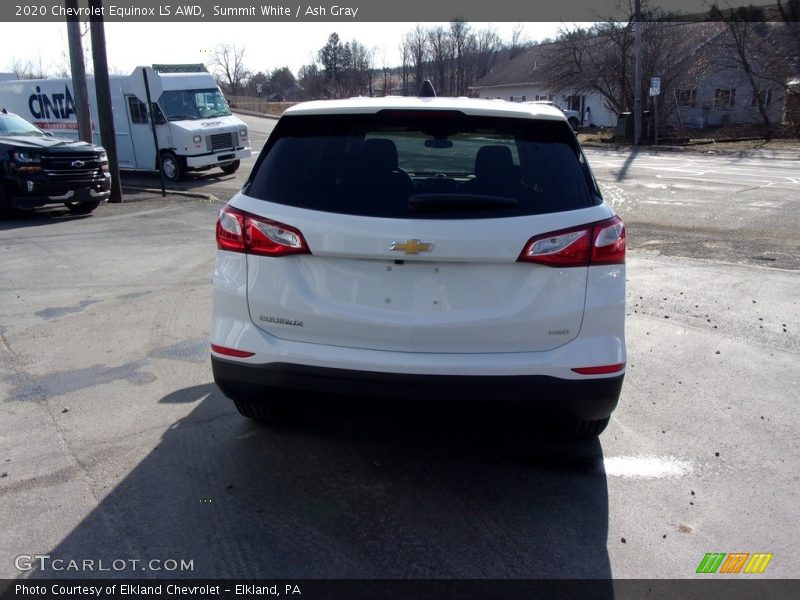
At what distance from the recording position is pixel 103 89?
→ 15.5 metres

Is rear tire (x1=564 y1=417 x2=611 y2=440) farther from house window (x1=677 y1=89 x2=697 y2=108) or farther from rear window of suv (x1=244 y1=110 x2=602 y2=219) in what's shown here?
house window (x1=677 y1=89 x2=697 y2=108)

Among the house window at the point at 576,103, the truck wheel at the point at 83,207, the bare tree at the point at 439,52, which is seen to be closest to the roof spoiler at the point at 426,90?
the truck wheel at the point at 83,207

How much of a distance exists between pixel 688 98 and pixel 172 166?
114 ft

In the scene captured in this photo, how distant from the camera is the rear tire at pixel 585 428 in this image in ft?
13.1

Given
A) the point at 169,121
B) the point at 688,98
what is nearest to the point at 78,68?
the point at 169,121

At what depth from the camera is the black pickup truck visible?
12.8 meters

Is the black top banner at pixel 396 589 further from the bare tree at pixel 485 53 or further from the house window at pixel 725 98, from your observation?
the bare tree at pixel 485 53

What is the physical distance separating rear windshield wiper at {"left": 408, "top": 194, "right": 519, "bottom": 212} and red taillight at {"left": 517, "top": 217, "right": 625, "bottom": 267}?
23 centimetres

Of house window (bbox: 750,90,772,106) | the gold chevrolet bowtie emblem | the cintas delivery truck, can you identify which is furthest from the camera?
house window (bbox: 750,90,772,106)

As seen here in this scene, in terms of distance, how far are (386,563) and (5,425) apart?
274 centimetres

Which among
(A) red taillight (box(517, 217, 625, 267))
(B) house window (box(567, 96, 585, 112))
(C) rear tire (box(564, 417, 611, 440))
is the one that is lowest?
(C) rear tire (box(564, 417, 611, 440))

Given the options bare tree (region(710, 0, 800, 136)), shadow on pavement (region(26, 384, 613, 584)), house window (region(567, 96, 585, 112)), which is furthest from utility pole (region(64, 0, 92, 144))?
house window (region(567, 96, 585, 112))

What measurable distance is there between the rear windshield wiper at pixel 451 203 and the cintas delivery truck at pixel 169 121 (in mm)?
17640

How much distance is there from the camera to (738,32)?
3784cm
